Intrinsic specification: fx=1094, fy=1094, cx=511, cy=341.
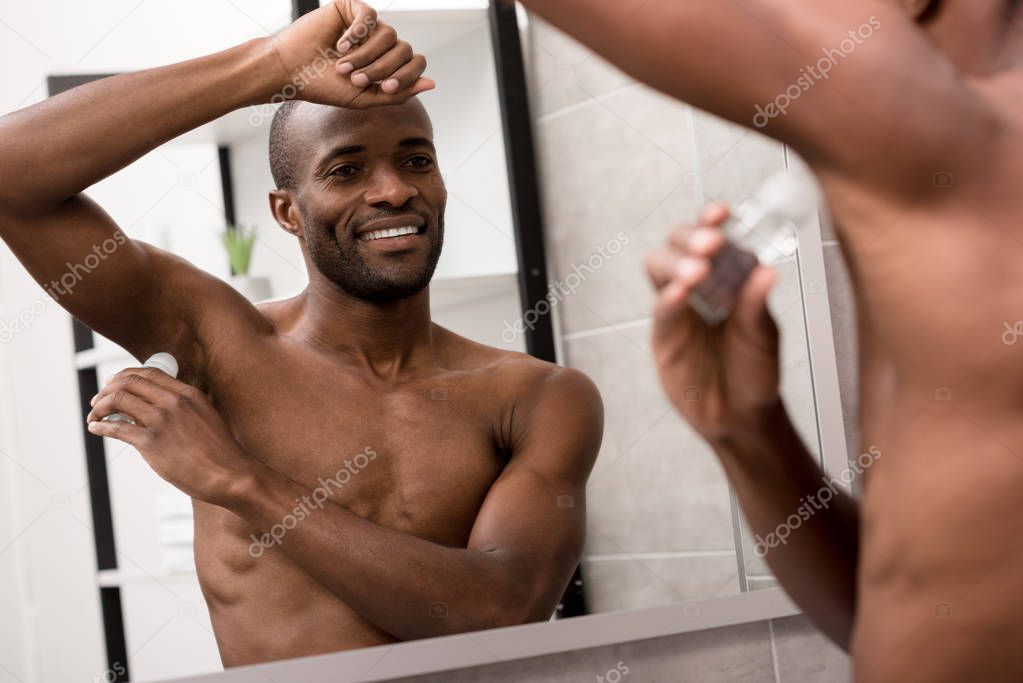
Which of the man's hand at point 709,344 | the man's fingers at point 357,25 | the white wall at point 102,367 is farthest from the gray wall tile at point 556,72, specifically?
the man's hand at point 709,344

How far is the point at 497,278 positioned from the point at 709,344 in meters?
0.62

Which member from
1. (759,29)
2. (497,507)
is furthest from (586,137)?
(759,29)

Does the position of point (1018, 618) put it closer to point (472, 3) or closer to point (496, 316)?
point (496, 316)

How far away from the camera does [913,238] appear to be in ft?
1.18

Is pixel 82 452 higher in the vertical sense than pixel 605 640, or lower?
higher

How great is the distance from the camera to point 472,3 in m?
1.07

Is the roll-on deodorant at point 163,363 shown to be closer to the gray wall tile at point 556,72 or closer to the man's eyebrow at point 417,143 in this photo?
the man's eyebrow at point 417,143

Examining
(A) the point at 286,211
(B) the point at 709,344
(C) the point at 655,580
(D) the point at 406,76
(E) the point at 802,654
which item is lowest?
(E) the point at 802,654

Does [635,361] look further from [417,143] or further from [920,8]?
[920,8]

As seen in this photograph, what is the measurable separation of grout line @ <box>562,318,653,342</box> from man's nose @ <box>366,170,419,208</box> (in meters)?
0.21

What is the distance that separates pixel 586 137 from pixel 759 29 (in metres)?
0.79

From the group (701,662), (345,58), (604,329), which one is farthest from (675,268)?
(701,662)

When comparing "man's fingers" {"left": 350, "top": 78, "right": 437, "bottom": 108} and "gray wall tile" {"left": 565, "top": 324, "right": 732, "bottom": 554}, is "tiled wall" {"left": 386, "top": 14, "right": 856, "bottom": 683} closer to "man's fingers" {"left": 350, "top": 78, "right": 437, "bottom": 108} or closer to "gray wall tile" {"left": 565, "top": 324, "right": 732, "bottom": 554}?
"gray wall tile" {"left": 565, "top": 324, "right": 732, "bottom": 554}

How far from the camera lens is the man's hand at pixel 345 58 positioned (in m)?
0.88
